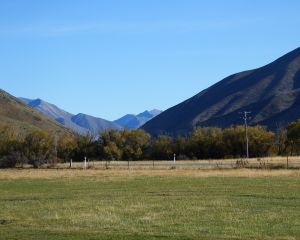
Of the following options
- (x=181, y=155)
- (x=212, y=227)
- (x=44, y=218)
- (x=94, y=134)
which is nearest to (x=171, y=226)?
(x=212, y=227)

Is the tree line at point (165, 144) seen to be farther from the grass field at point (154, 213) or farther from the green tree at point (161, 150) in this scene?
the grass field at point (154, 213)

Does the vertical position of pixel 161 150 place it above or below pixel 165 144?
below

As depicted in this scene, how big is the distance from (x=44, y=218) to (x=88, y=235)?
4893 millimetres

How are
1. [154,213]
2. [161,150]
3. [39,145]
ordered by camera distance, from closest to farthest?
[154,213] < [39,145] < [161,150]

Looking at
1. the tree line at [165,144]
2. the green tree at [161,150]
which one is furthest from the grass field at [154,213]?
the green tree at [161,150]

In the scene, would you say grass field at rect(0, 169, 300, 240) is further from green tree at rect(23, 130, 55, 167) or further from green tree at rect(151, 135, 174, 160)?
green tree at rect(151, 135, 174, 160)

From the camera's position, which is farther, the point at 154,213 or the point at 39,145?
the point at 39,145

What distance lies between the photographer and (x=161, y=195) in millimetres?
30844

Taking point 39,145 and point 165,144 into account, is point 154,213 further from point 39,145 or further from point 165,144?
point 165,144

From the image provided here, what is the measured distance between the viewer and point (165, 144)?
11162cm

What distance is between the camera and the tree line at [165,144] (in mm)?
102506

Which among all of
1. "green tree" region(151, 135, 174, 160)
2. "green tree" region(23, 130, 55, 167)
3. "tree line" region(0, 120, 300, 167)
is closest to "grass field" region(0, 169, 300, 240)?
"green tree" region(23, 130, 55, 167)

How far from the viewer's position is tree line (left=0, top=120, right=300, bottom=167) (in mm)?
102506

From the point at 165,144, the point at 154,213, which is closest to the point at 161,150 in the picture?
the point at 165,144
